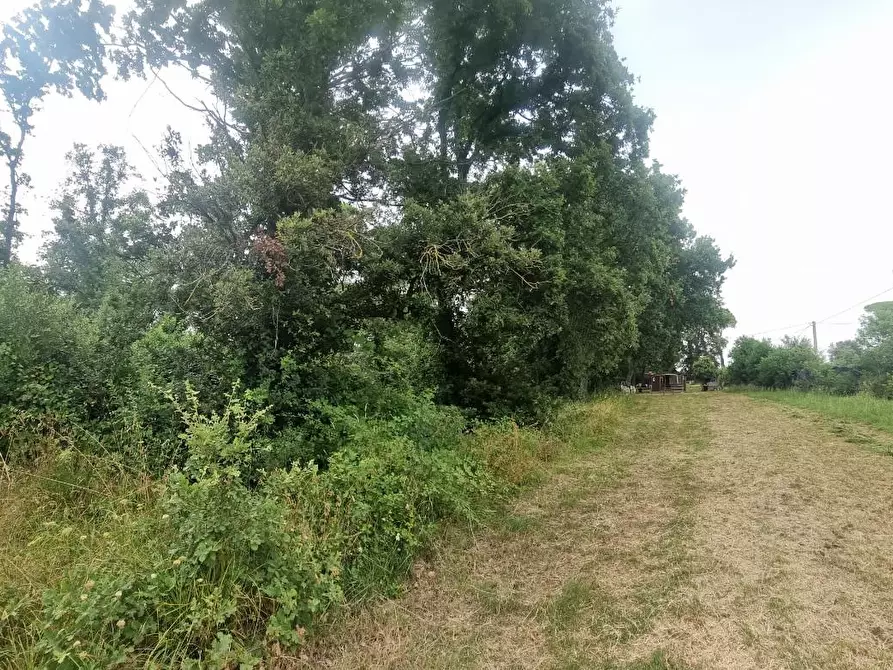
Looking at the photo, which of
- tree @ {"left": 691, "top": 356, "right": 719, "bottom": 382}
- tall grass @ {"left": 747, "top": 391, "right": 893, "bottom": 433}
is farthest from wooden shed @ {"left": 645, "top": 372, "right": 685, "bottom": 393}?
tall grass @ {"left": 747, "top": 391, "right": 893, "bottom": 433}

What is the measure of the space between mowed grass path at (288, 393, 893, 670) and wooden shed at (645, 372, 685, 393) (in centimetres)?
3400

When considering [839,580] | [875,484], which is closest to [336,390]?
[839,580]

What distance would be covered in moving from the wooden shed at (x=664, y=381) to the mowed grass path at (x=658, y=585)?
33998mm

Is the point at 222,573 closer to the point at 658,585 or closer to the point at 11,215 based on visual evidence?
the point at 658,585

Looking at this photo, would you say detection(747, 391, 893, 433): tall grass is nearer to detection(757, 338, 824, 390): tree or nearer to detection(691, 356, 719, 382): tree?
detection(757, 338, 824, 390): tree

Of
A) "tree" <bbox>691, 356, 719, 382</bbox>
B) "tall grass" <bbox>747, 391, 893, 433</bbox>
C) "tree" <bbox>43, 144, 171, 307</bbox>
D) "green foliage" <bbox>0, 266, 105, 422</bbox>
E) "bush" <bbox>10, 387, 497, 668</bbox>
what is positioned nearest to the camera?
"bush" <bbox>10, 387, 497, 668</bbox>

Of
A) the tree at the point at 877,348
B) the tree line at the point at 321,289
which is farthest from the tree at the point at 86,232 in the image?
the tree at the point at 877,348

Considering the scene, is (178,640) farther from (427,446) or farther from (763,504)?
(763,504)

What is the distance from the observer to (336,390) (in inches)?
255

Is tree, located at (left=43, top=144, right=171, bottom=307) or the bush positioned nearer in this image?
the bush

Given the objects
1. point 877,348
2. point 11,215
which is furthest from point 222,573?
point 11,215

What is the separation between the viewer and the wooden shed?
124 ft

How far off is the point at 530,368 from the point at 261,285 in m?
5.85

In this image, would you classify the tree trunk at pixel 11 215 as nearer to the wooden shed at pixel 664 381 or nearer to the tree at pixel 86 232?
the tree at pixel 86 232
